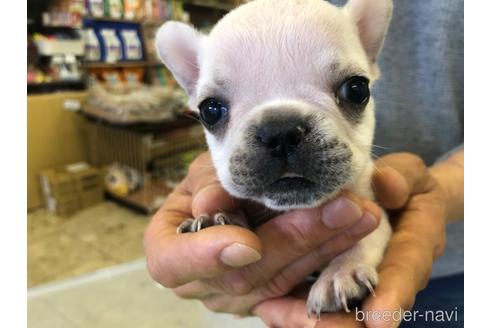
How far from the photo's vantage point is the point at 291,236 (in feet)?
2.61

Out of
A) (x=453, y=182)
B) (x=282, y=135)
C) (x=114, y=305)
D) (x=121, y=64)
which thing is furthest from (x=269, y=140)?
(x=121, y=64)

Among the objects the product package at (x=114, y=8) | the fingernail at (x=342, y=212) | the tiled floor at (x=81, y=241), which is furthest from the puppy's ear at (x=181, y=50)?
the product package at (x=114, y=8)

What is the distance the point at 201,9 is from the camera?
168 inches

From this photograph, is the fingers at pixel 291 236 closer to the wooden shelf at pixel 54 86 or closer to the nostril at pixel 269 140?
the nostril at pixel 269 140

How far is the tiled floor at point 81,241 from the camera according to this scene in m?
2.47

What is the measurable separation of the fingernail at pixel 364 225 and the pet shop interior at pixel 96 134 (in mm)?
1924

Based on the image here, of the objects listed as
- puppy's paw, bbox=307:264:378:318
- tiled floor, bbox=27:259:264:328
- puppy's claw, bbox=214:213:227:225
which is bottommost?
tiled floor, bbox=27:259:264:328

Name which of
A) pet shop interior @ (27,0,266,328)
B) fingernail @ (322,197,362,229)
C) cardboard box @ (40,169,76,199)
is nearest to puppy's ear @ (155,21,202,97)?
fingernail @ (322,197,362,229)

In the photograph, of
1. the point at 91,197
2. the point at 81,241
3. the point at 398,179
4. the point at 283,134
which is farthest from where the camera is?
the point at 91,197

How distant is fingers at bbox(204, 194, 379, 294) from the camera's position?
0.76 m

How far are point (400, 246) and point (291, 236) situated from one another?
0.70ft

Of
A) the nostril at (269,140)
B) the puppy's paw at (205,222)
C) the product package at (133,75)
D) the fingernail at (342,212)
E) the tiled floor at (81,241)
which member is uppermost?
the nostril at (269,140)

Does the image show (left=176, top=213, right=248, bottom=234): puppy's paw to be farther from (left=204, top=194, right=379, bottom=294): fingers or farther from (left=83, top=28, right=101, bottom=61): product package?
(left=83, top=28, right=101, bottom=61): product package

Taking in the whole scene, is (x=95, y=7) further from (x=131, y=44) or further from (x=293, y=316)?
(x=293, y=316)
